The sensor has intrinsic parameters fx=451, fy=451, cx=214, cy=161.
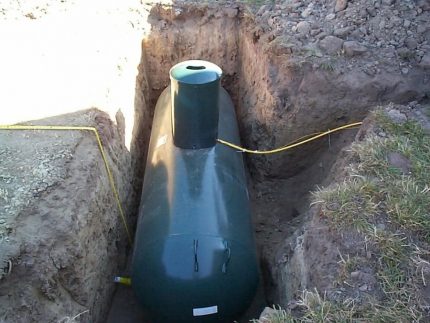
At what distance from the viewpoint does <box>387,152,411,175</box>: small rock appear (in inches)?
179

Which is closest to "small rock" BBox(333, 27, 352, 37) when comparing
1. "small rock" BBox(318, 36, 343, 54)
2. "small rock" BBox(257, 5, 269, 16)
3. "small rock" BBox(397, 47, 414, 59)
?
"small rock" BBox(318, 36, 343, 54)

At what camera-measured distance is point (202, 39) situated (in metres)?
7.76

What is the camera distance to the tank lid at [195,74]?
514 centimetres

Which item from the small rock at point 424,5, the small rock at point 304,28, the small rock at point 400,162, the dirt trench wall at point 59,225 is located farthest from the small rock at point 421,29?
the dirt trench wall at point 59,225

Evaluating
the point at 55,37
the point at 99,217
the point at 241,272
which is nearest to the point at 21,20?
the point at 55,37

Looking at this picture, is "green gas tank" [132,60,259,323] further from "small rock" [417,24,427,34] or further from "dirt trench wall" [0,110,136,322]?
"small rock" [417,24,427,34]

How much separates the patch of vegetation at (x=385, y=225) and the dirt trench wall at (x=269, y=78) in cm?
108

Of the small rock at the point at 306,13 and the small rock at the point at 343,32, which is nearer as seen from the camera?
the small rock at the point at 343,32

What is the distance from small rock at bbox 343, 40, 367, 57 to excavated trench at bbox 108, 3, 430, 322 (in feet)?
1.05

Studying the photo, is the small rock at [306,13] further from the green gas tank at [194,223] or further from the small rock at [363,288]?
the small rock at [363,288]

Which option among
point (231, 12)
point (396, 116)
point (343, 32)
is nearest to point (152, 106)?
point (231, 12)

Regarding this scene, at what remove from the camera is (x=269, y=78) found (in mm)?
6512

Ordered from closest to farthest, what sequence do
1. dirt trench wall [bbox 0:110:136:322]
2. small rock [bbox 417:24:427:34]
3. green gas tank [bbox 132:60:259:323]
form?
1. dirt trench wall [bbox 0:110:136:322]
2. green gas tank [bbox 132:60:259:323]
3. small rock [bbox 417:24:427:34]

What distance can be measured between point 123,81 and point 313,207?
132 inches
